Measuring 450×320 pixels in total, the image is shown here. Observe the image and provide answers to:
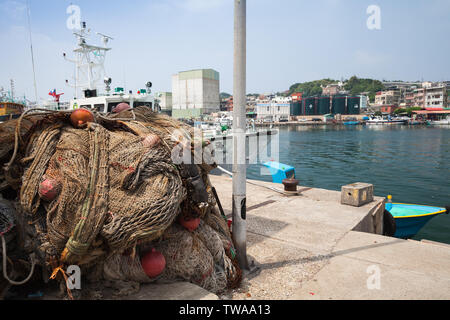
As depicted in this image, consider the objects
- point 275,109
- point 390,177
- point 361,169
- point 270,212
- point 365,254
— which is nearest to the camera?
point 365,254

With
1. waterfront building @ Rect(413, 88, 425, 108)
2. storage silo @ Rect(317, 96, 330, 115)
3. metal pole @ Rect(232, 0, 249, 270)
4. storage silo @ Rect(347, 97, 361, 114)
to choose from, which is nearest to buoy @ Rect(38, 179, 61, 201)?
metal pole @ Rect(232, 0, 249, 270)

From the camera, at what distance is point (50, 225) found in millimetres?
2752

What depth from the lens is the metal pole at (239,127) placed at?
3.72 meters

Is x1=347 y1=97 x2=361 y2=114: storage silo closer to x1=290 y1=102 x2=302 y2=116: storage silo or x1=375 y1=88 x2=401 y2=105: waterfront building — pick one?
x1=375 y1=88 x2=401 y2=105: waterfront building

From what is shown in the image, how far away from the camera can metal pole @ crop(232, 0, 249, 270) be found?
3.72 meters

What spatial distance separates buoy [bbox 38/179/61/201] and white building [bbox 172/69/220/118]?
71711 mm

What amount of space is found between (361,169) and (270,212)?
20401 millimetres

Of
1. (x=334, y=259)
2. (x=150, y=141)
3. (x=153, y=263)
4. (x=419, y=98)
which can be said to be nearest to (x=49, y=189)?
(x=150, y=141)

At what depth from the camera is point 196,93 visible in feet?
257

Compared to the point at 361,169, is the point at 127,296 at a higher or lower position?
higher

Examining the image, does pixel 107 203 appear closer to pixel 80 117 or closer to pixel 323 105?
pixel 80 117

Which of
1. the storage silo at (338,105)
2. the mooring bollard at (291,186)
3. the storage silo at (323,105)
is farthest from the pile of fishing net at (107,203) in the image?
the storage silo at (323,105)
